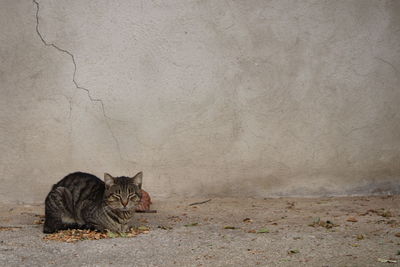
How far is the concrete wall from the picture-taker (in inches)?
243

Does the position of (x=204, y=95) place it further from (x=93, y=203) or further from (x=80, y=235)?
(x=80, y=235)

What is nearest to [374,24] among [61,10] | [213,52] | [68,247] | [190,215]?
[213,52]

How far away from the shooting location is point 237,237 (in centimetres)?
471

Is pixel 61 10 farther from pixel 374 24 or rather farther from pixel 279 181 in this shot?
pixel 374 24

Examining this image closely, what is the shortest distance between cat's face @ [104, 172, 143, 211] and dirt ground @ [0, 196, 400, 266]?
0.94ft

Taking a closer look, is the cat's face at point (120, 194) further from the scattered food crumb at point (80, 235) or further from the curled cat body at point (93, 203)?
the scattered food crumb at point (80, 235)

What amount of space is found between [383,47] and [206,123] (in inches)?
89.9

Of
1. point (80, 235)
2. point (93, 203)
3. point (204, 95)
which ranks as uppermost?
point (204, 95)

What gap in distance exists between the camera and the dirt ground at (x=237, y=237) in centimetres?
402

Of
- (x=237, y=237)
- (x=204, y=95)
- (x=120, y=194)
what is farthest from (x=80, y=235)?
(x=204, y=95)

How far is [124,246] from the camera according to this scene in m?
4.41

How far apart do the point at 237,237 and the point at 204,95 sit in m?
2.12

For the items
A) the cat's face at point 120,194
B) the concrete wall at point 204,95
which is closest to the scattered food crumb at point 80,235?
the cat's face at point 120,194

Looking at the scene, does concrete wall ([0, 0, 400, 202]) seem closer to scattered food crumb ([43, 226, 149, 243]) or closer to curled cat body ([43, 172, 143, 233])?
curled cat body ([43, 172, 143, 233])
